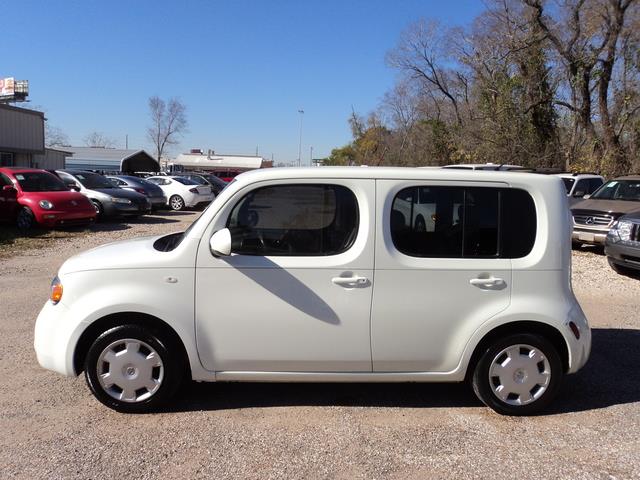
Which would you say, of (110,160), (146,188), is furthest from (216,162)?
(146,188)

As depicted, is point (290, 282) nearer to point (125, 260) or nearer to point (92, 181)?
point (125, 260)

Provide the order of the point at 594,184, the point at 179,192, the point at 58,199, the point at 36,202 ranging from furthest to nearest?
the point at 179,192 → the point at 594,184 → the point at 58,199 → the point at 36,202

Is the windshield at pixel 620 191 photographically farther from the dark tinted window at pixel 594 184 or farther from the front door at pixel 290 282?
the front door at pixel 290 282

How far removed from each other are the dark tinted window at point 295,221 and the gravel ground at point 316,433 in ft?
4.06

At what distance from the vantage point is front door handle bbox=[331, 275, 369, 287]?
3818mm

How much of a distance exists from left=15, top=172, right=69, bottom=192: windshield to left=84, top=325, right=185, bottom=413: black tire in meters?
11.7

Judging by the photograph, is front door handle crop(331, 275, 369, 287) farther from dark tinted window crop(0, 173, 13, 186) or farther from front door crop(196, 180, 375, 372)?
dark tinted window crop(0, 173, 13, 186)

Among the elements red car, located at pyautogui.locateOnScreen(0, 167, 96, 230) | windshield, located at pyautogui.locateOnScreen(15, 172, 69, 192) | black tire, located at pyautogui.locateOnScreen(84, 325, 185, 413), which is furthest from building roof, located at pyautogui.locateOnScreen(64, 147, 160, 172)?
black tire, located at pyautogui.locateOnScreen(84, 325, 185, 413)

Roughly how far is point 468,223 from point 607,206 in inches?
370

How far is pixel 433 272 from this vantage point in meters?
3.88

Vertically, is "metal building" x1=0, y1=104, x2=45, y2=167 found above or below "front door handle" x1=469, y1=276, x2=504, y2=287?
above

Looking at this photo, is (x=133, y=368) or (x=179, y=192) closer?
(x=133, y=368)

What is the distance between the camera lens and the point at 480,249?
3973 millimetres

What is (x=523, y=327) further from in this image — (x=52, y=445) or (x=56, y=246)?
(x=56, y=246)
